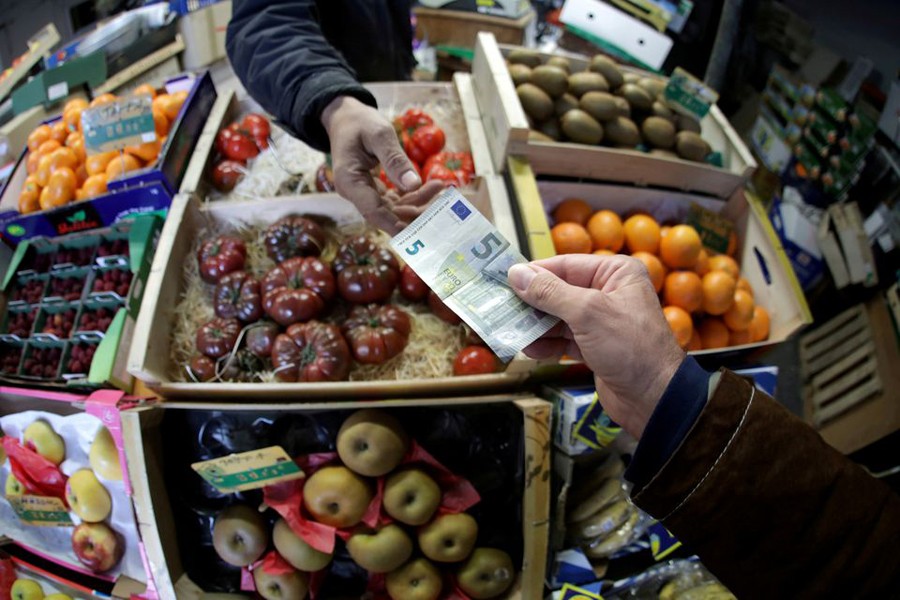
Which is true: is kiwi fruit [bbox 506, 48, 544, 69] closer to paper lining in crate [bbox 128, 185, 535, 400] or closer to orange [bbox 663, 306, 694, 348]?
paper lining in crate [bbox 128, 185, 535, 400]

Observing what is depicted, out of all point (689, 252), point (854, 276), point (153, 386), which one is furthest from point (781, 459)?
point (854, 276)

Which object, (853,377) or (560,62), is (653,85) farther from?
(853,377)

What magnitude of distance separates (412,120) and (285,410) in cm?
159

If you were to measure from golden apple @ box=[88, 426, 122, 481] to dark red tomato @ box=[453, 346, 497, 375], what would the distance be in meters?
1.17

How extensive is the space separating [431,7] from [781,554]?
158 inches

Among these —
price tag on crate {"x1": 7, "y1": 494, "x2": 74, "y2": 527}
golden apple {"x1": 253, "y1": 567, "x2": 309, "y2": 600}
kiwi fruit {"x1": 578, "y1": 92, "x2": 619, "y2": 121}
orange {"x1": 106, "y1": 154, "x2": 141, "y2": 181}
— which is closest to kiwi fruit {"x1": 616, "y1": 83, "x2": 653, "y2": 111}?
kiwi fruit {"x1": 578, "y1": 92, "x2": 619, "y2": 121}

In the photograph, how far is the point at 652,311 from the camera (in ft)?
3.26

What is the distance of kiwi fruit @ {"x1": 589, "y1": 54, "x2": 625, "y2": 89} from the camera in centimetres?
256

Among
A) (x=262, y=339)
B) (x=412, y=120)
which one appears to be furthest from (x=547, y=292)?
(x=412, y=120)

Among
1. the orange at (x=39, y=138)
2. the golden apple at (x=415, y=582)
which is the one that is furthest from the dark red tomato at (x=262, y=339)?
the orange at (x=39, y=138)

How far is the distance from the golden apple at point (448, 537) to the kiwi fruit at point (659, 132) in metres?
1.93

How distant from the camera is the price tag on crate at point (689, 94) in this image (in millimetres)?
2445

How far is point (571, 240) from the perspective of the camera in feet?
6.80

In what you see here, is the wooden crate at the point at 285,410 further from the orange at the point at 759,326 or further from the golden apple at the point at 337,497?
the orange at the point at 759,326
